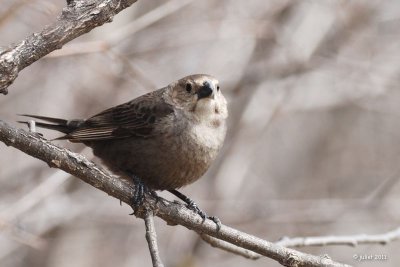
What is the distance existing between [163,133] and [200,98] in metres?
0.40

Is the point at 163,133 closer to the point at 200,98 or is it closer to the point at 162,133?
the point at 162,133

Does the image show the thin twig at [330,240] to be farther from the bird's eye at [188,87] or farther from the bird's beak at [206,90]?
the bird's eye at [188,87]

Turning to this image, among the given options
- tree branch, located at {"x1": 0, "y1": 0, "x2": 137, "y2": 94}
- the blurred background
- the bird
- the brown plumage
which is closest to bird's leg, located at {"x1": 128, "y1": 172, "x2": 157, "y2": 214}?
the bird

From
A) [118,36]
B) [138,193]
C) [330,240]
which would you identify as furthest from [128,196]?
[118,36]

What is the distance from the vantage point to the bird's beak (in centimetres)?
461

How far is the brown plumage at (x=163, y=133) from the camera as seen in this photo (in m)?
4.34

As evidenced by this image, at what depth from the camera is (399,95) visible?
7898 millimetres

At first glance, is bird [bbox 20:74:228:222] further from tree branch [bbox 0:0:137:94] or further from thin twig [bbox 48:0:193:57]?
tree branch [bbox 0:0:137:94]

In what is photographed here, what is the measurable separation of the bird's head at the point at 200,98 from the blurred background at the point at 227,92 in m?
1.93

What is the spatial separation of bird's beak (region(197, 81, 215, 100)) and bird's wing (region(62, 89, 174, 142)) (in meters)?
0.22

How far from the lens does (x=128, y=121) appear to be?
4746 millimetres

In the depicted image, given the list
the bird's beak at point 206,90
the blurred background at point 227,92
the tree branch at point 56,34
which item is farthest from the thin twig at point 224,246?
the blurred background at point 227,92

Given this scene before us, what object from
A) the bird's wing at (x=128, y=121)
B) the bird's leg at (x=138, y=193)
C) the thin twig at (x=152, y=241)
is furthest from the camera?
the bird's wing at (x=128, y=121)

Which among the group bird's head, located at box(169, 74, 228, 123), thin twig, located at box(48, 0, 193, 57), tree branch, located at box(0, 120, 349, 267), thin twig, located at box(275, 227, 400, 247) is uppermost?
thin twig, located at box(48, 0, 193, 57)
